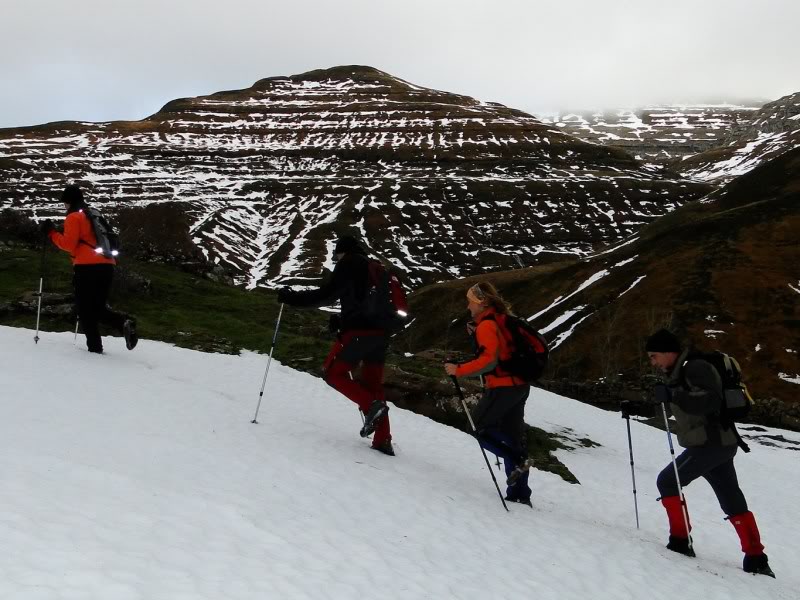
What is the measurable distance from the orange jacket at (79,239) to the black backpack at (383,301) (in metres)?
6.51

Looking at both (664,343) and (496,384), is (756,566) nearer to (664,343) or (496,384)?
(664,343)

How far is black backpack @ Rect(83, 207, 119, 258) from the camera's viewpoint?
12.5 meters

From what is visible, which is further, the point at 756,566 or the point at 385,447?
the point at 385,447

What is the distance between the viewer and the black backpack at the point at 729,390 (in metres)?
8.35

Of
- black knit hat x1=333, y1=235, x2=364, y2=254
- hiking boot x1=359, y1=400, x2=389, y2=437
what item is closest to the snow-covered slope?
hiking boot x1=359, y1=400, x2=389, y2=437

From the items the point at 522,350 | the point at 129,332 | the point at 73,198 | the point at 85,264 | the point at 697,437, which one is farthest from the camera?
the point at 129,332

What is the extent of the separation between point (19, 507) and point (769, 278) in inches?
3726

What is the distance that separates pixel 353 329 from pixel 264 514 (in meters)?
4.17

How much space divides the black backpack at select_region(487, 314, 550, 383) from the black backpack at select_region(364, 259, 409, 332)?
67.9 inches

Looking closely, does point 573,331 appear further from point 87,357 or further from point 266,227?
point 266,227

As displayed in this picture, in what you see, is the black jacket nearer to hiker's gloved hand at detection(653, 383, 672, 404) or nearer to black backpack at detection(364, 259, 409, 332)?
black backpack at detection(364, 259, 409, 332)

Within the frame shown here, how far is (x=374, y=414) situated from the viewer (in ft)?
34.4

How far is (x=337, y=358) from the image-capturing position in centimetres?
1038

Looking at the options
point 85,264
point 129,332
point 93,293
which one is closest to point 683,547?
point 129,332
